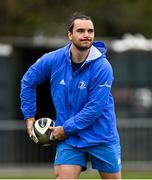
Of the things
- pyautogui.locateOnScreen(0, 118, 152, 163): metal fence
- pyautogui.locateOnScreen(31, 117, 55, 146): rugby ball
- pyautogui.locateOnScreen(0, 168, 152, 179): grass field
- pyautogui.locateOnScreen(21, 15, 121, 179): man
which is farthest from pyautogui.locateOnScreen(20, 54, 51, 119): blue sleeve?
pyautogui.locateOnScreen(0, 118, 152, 163): metal fence

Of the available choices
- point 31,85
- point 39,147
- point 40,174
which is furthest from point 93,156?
point 39,147

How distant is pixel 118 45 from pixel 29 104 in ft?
35.4

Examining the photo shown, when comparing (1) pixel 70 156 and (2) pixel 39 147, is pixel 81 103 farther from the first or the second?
(2) pixel 39 147

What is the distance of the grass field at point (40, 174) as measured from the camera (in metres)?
18.0

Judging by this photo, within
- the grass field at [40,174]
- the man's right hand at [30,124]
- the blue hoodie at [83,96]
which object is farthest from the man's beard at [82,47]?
the grass field at [40,174]

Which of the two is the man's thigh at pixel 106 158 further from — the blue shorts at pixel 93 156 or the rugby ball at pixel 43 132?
the rugby ball at pixel 43 132

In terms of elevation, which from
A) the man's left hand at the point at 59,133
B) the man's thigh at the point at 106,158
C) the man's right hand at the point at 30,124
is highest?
the man's right hand at the point at 30,124

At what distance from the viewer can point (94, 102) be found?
970 centimetres

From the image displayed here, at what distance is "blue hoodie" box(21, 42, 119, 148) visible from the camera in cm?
972

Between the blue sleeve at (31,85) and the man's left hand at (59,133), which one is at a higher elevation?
the blue sleeve at (31,85)

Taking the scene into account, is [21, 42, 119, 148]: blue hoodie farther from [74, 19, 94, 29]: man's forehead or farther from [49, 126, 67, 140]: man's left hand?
[74, 19, 94, 29]: man's forehead

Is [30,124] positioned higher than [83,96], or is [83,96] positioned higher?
[83,96]

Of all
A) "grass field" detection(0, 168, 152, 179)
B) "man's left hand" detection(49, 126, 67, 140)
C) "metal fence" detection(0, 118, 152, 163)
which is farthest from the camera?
"metal fence" detection(0, 118, 152, 163)

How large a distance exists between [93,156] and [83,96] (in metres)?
0.66
